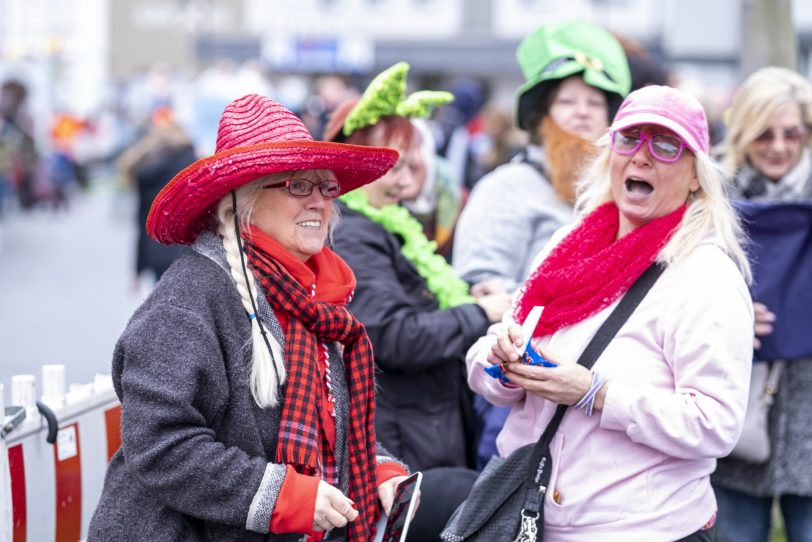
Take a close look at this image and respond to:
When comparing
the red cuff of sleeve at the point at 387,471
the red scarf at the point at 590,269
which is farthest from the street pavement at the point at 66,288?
the red scarf at the point at 590,269

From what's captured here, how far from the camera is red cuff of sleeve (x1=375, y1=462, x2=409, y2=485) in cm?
283

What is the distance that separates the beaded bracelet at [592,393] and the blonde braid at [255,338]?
74 centimetres

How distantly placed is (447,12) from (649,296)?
39.9 metres

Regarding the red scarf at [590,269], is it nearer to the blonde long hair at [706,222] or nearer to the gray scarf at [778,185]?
the blonde long hair at [706,222]

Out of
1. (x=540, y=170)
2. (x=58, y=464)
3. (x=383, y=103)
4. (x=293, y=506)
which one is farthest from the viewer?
(x=540, y=170)

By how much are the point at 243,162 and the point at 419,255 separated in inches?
53.4

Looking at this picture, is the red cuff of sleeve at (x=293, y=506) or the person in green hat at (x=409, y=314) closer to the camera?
the red cuff of sleeve at (x=293, y=506)

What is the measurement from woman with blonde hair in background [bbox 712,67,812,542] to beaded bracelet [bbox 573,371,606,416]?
109 cm

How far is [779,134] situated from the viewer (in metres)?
4.00

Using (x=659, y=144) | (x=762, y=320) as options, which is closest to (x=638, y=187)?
(x=659, y=144)

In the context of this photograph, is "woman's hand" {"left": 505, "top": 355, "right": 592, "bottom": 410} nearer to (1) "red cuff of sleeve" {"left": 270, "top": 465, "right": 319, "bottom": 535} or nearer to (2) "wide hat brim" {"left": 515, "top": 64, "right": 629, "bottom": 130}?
(1) "red cuff of sleeve" {"left": 270, "top": 465, "right": 319, "bottom": 535}

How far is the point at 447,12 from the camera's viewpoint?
4147 centimetres

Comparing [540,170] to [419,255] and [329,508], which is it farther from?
[329,508]

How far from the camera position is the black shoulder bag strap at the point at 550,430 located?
279 centimetres
